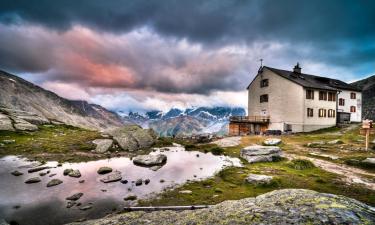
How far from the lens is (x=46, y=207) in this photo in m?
12.4

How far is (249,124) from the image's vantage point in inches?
2270

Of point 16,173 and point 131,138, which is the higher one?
point 131,138

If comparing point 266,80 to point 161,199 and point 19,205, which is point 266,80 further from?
point 19,205

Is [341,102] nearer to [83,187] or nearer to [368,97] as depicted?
[83,187]

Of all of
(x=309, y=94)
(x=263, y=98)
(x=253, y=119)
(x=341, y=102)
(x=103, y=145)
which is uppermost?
(x=309, y=94)

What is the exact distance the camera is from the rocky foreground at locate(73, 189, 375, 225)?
4660 millimetres

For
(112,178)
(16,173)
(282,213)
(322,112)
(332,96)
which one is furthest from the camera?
(332,96)

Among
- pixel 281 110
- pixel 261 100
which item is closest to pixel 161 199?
pixel 281 110

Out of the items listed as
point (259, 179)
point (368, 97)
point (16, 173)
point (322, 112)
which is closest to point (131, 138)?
point (16, 173)

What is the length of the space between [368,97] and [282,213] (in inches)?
5416

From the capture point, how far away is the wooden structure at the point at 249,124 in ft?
186

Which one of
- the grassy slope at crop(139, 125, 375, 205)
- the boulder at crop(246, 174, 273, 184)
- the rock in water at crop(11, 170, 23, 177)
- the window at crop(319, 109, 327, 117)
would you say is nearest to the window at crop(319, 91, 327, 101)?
the window at crop(319, 109, 327, 117)

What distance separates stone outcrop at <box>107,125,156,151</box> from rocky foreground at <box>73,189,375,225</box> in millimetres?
25685

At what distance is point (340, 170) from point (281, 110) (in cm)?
3680
